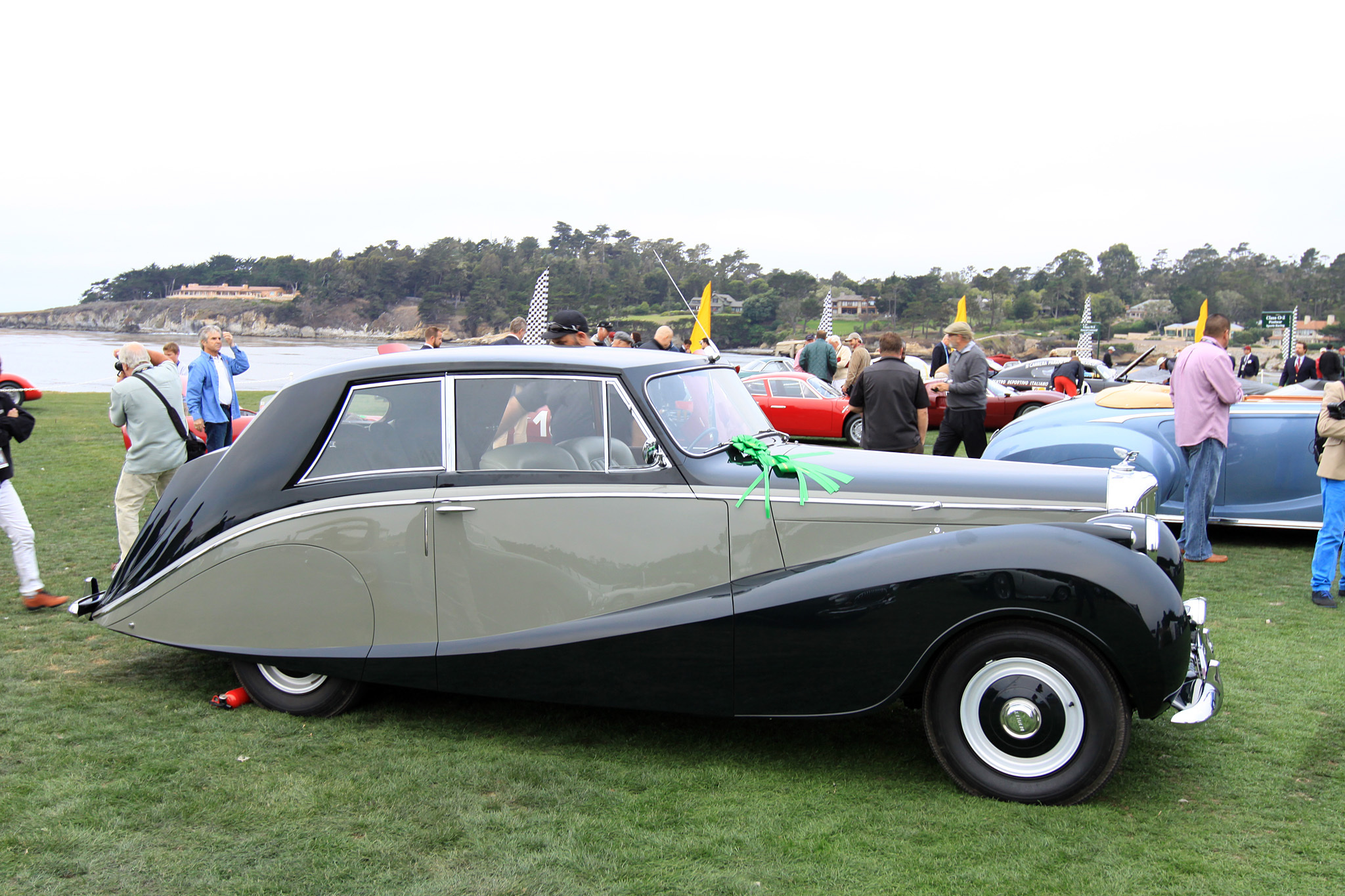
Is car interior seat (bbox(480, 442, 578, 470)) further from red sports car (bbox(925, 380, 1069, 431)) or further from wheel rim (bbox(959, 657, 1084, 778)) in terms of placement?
red sports car (bbox(925, 380, 1069, 431))

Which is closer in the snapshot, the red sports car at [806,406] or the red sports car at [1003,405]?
the red sports car at [806,406]

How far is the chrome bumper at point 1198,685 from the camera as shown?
3.29m

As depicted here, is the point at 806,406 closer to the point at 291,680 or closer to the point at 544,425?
the point at 544,425

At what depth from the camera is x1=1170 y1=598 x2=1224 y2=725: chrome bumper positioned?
10.8 feet

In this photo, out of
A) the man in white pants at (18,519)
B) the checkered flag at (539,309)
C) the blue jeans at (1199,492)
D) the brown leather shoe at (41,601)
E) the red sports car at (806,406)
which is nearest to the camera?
the man in white pants at (18,519)

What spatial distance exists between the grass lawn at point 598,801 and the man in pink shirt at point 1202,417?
2.17m

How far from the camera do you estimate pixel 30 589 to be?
593cm

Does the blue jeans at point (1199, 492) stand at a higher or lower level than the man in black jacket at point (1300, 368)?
lower

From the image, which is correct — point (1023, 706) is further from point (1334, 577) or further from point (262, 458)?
point (1334, 577)

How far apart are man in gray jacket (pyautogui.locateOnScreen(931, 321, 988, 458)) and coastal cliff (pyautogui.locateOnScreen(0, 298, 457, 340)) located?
61.0 metres

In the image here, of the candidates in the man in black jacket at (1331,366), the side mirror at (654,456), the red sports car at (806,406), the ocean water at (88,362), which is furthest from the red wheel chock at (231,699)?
the ocean water at (88,362)

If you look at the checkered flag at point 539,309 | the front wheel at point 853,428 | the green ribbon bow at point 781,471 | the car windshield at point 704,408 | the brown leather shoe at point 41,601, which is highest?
the checkered flag at point 539,309

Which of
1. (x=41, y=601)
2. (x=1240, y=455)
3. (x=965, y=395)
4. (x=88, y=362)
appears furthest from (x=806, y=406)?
(x=88, y=362)

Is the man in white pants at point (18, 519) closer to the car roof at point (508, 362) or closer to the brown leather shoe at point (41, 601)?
the brown leather shoe at point (41, 601)
